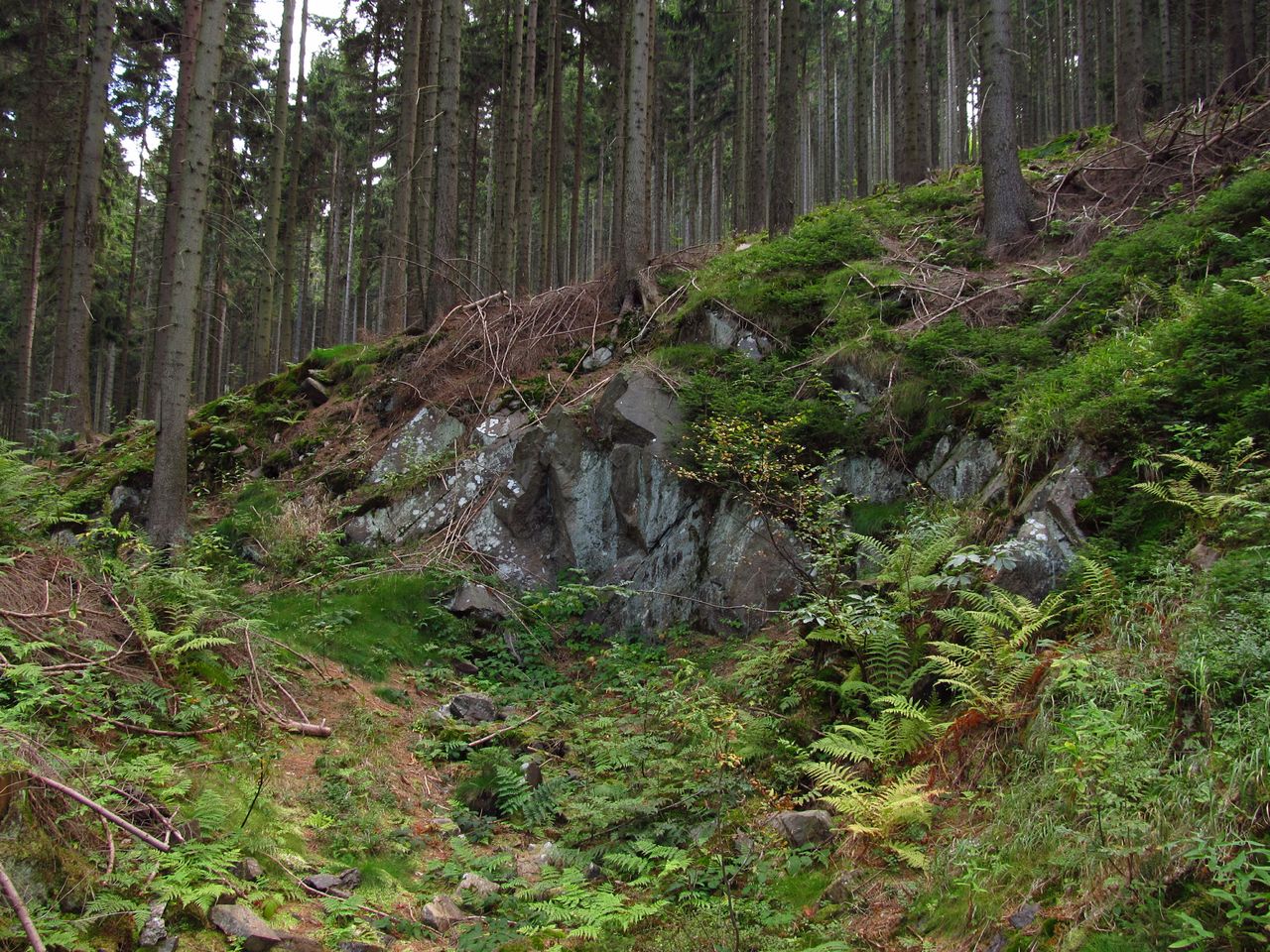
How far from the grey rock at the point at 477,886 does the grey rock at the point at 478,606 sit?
4.30 m

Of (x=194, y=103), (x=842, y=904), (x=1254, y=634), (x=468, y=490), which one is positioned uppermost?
(x=194, y=103)

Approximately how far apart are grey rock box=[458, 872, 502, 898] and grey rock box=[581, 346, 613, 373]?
25.7ft

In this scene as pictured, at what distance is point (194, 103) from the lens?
9.36m

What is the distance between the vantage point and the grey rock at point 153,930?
3.48 m

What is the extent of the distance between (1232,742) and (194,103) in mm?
11357

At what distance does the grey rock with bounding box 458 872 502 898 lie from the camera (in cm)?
465

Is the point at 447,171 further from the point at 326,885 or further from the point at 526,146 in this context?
the point at 326,885

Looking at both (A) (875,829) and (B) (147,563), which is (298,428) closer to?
(B) (147,563)

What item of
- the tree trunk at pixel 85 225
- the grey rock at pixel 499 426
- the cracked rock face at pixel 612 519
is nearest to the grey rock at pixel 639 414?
the cracked rock face at pixel 612 519

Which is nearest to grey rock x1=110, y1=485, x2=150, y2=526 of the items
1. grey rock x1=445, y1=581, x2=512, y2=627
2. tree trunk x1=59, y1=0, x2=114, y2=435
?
tree trunk x1=59, y1=0, x2=114, y2=435

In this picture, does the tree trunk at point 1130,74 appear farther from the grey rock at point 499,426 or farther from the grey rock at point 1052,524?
the grey rock at point 499,426

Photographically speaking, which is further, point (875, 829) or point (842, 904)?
point (875, 829)

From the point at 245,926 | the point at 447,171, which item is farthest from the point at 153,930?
the point at 447,171

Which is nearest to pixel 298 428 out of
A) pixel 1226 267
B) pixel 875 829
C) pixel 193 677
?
pixel 193 677
